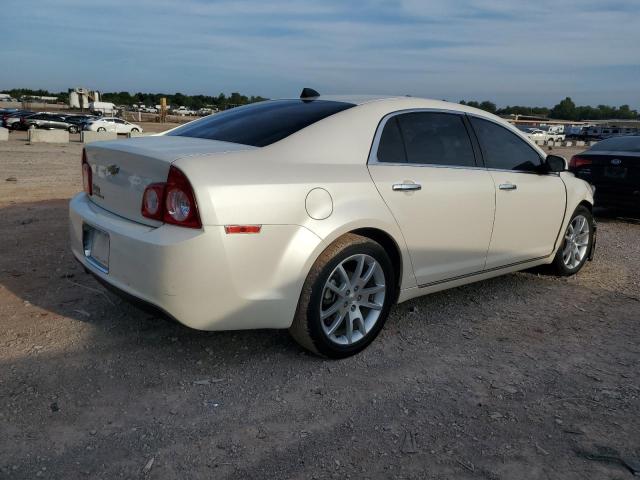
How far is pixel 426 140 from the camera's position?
157 inches

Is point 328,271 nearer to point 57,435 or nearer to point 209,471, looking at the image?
point 209,471

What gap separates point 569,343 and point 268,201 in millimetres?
2398

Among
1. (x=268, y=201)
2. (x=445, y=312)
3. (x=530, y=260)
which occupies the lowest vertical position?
(x=445, y=312)

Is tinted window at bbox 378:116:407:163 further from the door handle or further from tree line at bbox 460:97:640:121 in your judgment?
tree line at bbox 460:97:640:121

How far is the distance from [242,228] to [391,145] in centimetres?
131

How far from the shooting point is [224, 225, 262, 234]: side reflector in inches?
113

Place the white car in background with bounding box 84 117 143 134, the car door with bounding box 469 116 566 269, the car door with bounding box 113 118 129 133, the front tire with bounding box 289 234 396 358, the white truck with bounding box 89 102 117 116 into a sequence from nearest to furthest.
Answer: the front tire with bounding box 289 234 396 358
the car door with bounding box 469 116 566 269
the white car in background with bounding box 84 117 143 134
the car door with bounding box 113 118 129 133
the white truck with bounding box 89 102 117 116

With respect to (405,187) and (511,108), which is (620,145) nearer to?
(405,187)

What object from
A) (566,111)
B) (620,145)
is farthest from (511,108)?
(620,145)

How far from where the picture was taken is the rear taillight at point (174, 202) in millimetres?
2855

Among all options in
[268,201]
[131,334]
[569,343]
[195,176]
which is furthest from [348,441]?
[569,343]

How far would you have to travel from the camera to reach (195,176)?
286cm

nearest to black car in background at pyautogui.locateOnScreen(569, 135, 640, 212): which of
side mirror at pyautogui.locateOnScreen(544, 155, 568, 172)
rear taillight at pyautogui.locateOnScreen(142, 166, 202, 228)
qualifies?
side mirror at pyautogui.locateOnScreen(544, 155, 568, 172)

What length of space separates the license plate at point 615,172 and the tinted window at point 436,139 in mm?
5317
